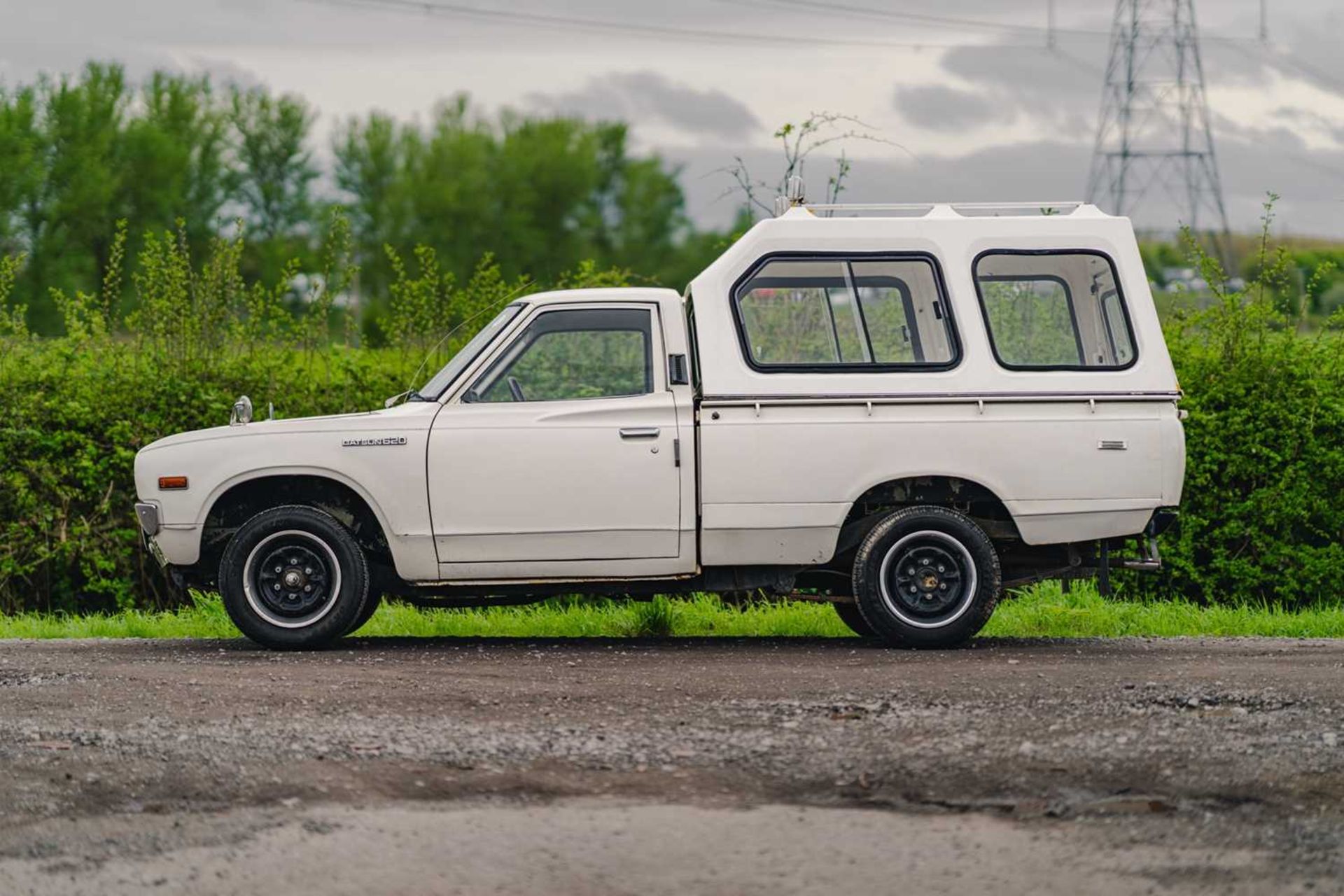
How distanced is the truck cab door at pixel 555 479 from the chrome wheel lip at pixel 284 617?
1.96 feet

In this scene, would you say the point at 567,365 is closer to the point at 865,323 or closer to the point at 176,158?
the point at 865,323

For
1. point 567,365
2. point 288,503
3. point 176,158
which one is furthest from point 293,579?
point 176,158

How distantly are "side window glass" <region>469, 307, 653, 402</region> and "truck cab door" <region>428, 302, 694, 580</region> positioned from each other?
1 centimetres

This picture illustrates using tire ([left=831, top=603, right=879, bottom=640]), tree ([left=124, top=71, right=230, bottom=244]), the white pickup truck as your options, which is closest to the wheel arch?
the white pickup truck

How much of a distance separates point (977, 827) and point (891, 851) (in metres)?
0.42

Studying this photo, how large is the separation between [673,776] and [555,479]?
11.3ft

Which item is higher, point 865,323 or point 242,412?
point 865,323

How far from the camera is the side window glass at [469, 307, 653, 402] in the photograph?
377 inches

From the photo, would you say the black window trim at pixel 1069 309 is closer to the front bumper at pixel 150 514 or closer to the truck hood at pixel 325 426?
the truck hood at pixel 325 426

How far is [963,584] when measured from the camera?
31.6 ft

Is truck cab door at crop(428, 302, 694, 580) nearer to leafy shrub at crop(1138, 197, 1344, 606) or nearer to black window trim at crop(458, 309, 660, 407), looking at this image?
black window trim at crop(458, 309, 660, 407)

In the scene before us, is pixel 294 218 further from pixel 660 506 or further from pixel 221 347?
pixel 660 506

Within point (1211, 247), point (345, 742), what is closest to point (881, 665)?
A: point (345, 742)

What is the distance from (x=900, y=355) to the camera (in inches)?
383
